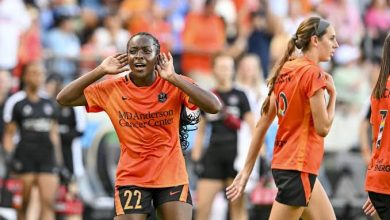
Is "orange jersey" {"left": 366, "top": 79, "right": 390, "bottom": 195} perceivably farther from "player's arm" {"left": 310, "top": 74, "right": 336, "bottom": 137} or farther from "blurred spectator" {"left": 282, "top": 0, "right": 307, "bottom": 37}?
"blurred spectator" {"left": 282, "top": 0, "right": 307, "bottom": 37}

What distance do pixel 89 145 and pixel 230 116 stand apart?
3.49m

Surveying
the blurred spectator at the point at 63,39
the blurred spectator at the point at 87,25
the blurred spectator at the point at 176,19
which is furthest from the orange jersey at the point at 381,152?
the blurred spectator at the point at 87,25

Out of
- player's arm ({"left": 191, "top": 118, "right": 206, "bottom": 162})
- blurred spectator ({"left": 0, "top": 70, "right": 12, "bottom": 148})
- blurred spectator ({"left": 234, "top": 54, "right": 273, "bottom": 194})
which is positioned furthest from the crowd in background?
player's arm ({"left": 191, "top": 118, "right": 206, "bottom": 162})

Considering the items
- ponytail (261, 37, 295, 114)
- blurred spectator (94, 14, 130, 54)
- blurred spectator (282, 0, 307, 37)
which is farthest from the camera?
blurred spectator (282, 0, 307, 37)

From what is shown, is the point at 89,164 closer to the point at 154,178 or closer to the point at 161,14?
the point at 161,14

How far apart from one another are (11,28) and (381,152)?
34.7 feet

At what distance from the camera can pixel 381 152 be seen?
30.1ft

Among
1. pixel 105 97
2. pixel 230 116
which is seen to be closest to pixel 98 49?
pixel 230 116

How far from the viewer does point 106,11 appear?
21.0m

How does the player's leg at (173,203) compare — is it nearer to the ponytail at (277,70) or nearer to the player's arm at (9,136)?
the ponytail at (277,70)

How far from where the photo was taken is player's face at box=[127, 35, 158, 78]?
934 cm

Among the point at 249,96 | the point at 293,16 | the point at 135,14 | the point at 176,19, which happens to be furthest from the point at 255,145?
the point at 293,16

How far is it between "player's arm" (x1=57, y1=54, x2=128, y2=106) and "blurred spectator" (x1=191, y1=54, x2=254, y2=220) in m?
5.43

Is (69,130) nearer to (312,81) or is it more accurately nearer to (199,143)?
(199,143)
